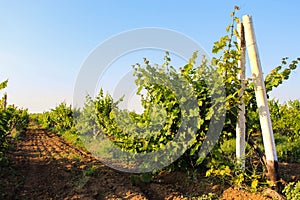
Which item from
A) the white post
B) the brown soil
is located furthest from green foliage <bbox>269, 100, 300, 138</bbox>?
the white post

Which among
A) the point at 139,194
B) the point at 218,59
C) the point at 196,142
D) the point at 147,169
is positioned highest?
the point at 218,59

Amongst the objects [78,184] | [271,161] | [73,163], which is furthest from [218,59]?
[73,163]

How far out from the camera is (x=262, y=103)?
14.7 feet

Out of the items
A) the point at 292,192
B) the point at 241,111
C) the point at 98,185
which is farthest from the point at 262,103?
the point at 98,185

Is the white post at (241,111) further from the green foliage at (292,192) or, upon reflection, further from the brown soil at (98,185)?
the green foliage at (292,192)

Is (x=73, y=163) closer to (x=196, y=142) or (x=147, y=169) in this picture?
(x=147, y=169)

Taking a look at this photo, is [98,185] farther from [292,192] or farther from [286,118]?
[286,118]

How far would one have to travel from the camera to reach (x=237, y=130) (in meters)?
4.79

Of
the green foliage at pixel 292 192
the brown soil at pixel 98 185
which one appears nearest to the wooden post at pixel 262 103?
the green foliage at pixel 292 192

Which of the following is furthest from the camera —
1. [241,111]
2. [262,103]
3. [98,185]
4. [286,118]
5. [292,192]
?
[286,118]

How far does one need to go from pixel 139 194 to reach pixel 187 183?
0.92 metres

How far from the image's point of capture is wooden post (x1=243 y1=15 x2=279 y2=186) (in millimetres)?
4398

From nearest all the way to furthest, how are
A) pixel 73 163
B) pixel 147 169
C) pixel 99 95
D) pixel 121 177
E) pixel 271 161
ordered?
pixel 271 161 → pixel 147 169 → pixel 121 177 → pixel 73 163 → pixel 99 95

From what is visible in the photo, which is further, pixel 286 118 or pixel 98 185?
pixel 286 118
